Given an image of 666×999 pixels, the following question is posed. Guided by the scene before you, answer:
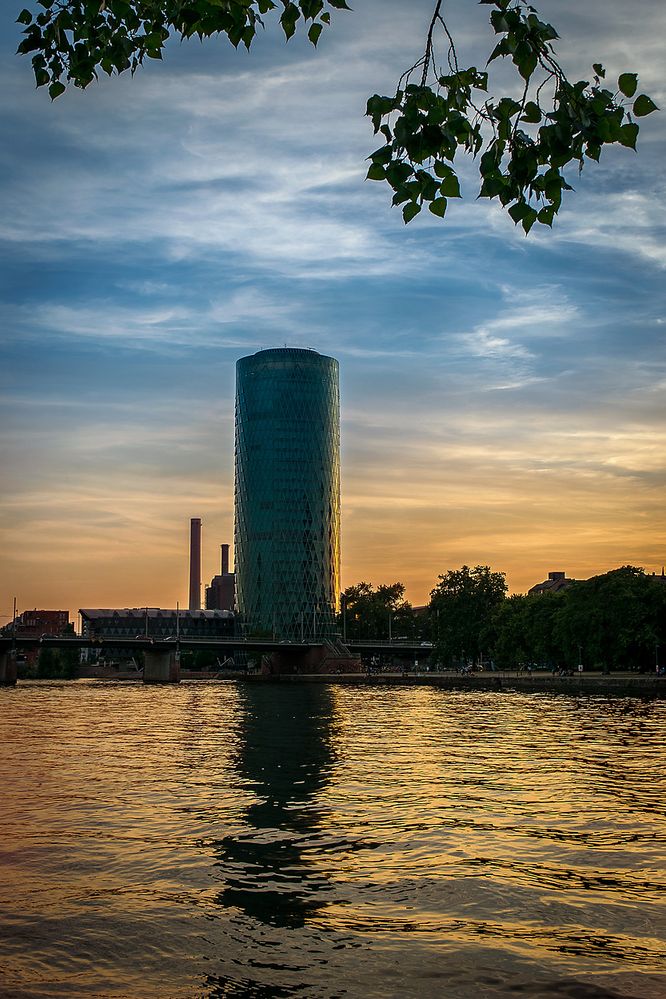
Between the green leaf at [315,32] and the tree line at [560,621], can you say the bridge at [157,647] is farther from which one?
the green leaf at [315,32]

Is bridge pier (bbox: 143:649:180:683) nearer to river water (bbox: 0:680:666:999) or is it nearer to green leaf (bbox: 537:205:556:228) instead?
river water (bbox: 0:680:666:999)

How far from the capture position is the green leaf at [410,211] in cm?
796

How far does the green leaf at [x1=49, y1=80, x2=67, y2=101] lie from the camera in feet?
32.4

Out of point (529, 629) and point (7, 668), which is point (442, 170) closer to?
point (529, 629)

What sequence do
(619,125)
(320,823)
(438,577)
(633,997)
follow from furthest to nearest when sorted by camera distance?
(438,577) < (320,823) < (633,997) < (619,125)

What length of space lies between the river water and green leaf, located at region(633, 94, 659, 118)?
9710 mm

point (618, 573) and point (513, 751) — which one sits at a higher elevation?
point (618, 573)

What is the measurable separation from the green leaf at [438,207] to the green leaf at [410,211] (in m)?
0.12

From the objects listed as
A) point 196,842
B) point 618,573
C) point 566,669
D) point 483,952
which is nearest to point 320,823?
point 196,842

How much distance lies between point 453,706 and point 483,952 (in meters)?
73.5

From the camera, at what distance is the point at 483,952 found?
13734 millimetres

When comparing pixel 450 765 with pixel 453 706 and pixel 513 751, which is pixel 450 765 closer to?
pixel 513 751

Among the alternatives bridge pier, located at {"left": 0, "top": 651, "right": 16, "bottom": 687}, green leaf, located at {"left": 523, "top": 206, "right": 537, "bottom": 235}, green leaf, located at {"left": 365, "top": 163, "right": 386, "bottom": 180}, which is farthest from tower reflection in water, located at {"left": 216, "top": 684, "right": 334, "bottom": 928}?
bridge pier, located at {"left": 0, "top": 651, "right": 16, "bottom": 687}

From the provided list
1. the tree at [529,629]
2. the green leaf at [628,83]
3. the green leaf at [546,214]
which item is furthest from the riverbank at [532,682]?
the green leaf at [628,83]
